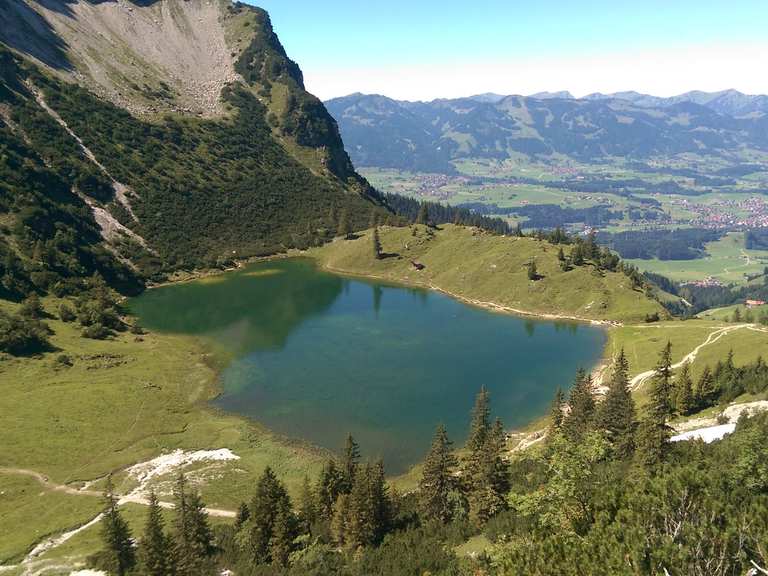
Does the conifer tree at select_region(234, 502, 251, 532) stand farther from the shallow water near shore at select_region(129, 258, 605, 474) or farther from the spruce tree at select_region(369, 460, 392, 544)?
the shallow water near shore at select_region(129, 258, 605, 474)

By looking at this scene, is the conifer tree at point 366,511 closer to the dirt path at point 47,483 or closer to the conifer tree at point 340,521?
the conifer tree at point 340,521

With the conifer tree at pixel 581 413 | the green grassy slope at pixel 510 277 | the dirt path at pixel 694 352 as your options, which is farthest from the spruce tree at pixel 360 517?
the green grassy slope at pixel 510 277

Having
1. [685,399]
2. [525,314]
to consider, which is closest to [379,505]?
[685,399]

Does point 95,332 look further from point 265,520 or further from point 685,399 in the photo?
point 685,399

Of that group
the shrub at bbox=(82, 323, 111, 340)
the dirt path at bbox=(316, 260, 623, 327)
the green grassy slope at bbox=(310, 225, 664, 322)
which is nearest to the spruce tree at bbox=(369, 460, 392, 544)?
the shrub at bbox=(82, 323, 111, 340)

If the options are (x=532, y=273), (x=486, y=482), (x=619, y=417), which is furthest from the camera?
(x=532, y=273)

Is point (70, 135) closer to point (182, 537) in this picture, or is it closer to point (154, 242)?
point (154, 242)
